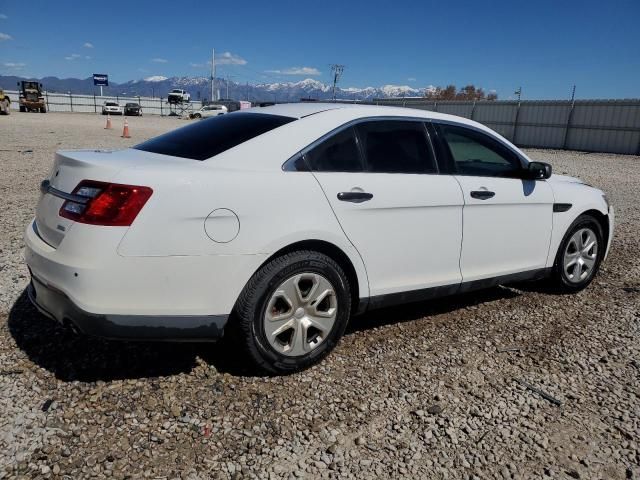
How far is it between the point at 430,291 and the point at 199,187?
1.89 m

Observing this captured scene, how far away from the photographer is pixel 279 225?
9.77ft

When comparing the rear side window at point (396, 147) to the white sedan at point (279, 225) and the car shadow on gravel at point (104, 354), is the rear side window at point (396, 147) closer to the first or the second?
the white sedan at point (279, 225)

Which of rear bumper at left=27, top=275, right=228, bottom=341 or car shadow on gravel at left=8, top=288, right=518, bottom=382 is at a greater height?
rear bumper at left=27, top=275, right=228, bottom=341

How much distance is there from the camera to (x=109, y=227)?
2.65 meters

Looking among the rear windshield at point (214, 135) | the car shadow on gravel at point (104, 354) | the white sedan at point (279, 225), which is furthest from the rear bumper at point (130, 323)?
the rear windshield at point (214, 135)

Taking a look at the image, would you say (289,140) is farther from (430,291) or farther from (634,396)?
(634,396)

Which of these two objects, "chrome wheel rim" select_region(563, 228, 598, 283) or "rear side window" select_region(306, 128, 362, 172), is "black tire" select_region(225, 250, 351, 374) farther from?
"chrome wheel rim" select_region(563, 228, 598, 283)

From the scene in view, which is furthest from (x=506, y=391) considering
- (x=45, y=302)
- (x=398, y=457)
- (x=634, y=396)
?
(x=45, y=302)

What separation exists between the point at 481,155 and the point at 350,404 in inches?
94.6

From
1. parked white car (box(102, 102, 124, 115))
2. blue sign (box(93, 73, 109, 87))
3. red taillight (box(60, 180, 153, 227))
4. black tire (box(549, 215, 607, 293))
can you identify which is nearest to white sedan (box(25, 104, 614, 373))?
red taillight (box(60, 180, 153, 227))

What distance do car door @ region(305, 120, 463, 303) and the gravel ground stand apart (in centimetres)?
55

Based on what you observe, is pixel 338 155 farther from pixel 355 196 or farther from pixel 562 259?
pixel 562 259

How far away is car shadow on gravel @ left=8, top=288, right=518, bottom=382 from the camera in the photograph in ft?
10.5

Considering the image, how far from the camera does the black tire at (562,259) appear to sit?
188 inches
